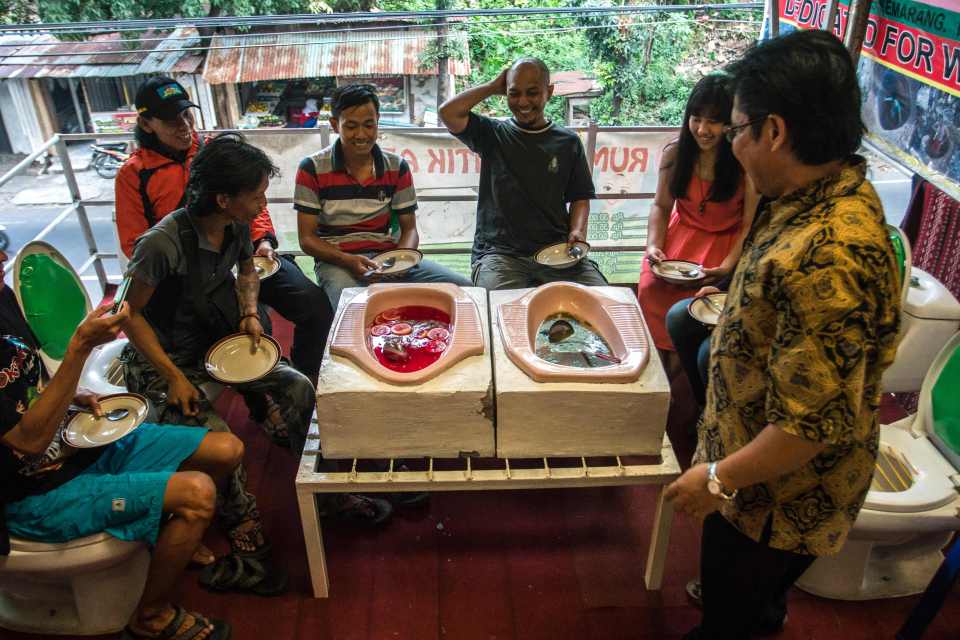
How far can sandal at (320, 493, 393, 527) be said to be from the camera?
251cm

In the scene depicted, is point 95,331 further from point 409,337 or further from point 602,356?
point 602,356

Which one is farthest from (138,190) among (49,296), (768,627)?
(768,627)

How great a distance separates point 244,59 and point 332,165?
20.5 feet

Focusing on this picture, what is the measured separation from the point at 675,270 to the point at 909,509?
131cm

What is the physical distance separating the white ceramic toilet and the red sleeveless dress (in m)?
2.16

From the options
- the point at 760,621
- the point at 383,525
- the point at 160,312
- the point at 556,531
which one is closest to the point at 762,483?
the point at 760,621

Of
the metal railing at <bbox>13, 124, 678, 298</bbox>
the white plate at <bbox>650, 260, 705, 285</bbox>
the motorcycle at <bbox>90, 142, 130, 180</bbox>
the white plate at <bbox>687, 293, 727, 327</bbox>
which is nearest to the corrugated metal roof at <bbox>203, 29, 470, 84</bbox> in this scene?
the motorcycle at <bbox>90, 142, 130, 180</bbox>

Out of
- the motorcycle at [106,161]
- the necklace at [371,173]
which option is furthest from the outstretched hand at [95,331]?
the motorcycle at [106,161]

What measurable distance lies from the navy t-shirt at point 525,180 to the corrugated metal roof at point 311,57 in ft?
18.7

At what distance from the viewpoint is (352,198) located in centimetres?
312

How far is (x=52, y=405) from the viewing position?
1.73 meters

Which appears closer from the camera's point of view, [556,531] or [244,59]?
[556,531]

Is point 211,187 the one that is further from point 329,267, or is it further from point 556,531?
point 556,531

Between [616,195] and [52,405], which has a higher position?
[52,405]
